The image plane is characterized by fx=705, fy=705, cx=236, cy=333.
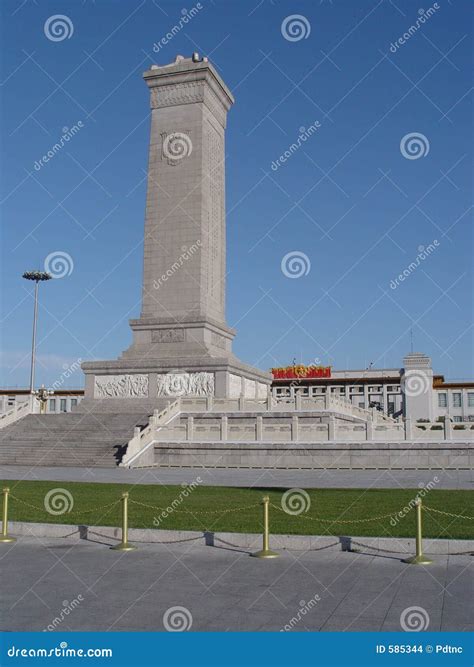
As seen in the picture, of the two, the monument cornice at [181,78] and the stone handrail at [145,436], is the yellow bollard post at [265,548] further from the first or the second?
the monument cornice at [181,78]

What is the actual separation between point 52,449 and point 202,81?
19.6 meters

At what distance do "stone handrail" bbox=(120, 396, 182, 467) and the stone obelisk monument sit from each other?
4265mm

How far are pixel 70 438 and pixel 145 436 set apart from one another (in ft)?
12.1

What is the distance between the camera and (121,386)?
32938 millimetres

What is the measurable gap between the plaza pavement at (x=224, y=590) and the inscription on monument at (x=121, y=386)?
22.6 metres

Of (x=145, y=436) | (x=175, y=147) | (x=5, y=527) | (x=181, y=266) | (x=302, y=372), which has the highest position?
(x=175, y=147)

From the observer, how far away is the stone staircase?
24391 millimetres

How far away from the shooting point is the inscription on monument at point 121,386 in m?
32.4

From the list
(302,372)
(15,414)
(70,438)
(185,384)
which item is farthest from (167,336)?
(302,372)

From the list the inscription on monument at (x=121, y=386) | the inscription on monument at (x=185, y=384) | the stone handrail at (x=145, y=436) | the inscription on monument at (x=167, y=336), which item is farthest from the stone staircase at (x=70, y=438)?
the inscription on monument at (x=167, y=336)

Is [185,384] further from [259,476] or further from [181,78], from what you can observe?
[181,78]

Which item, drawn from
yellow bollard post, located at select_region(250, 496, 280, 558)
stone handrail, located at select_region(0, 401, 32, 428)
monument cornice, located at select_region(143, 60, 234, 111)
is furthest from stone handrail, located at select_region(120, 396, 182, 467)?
monument cornice, located at select_region(143, 60, 234, 111)

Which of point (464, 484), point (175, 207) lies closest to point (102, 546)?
point (464, 484)

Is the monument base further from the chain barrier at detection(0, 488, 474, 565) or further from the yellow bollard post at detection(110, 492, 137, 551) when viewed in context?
the yellow bollard post at detection(110, 492, 137, 551)
